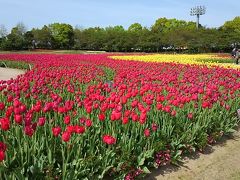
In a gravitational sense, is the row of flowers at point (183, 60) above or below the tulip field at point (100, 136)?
below

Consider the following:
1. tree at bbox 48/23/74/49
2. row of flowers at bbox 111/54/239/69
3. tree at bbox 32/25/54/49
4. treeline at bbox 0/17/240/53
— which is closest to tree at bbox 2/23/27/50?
treeline at bbox 0/17/240/53

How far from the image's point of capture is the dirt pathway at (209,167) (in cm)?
492

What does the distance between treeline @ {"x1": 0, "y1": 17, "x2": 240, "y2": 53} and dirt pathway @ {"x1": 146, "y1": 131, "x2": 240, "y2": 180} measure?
2077 inches

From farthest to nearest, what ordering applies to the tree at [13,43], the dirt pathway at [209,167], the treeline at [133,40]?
1. the tree at [13,43]
2. the treeline at [133,40]
3. the dirt pathway at [209,167]

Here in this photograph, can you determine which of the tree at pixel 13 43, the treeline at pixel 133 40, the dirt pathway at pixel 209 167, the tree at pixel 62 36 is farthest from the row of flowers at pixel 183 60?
the tree at pixel 62 36

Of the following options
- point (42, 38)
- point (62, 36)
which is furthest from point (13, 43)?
point (62, 36)

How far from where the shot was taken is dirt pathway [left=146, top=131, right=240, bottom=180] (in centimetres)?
492

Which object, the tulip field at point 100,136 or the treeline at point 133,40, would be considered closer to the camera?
the tulip field at point 100,136

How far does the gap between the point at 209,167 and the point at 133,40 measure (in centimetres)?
6200

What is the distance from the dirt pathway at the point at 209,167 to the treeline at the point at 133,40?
52.8 m

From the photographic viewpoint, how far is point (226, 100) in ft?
25.0

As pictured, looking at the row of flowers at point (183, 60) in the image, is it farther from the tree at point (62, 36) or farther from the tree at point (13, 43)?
the tree at point (62, 36)

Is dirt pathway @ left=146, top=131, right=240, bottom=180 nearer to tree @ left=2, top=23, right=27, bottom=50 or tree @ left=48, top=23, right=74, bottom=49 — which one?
tree @ left=2, top=23, right=27, bottom=50

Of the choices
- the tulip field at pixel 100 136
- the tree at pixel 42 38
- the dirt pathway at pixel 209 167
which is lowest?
the dirt pathway at pixel 209 167
